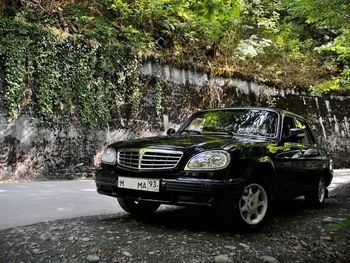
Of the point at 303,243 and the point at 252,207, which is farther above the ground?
the point at 252,207

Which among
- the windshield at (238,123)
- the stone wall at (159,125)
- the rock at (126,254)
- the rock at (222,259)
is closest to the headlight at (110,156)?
the windshield at (238,123)

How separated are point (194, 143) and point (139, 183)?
0.74m

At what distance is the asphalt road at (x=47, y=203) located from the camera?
4543 millimetres

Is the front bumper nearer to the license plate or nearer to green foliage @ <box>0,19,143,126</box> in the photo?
the license plate

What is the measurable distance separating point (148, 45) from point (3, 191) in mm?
6795

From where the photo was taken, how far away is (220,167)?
359 centimetres

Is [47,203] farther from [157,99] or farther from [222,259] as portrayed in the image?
[157,99]

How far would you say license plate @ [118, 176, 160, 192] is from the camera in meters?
3.73

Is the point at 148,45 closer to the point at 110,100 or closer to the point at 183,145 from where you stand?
the point at 110,100

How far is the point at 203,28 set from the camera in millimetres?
12828

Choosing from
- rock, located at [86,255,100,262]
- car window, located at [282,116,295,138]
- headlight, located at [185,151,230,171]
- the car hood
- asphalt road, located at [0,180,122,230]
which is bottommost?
rock, located at [86,255,100,262]

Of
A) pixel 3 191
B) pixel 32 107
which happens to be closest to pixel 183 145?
pixel 3 191

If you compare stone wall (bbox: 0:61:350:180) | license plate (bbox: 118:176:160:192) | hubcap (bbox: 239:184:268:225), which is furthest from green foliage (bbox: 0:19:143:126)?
hubcap (bbox: 239:184:268:225)

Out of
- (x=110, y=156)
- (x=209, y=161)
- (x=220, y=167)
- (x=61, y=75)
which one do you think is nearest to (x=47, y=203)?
(x=110, y=156)
